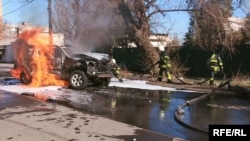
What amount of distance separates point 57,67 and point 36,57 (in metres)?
1.06

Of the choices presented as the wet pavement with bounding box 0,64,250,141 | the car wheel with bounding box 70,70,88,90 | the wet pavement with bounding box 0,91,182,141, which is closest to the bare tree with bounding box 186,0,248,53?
the wet pavement with bounding box 0,64,250,141

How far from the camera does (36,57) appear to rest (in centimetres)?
1620

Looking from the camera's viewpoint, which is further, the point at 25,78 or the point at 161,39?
the point at 161,39

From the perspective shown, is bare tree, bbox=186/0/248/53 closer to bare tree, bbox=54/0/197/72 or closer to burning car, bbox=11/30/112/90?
bare tree, bbox=54/0/197/72

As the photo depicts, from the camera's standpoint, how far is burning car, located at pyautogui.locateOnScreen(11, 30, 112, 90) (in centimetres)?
1551

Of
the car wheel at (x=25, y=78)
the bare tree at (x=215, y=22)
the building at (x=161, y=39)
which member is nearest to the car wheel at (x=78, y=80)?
the car wheel at (x=25, y=78)

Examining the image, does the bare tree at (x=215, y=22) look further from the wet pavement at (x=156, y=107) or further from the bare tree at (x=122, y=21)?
the wet pavement at (x=156, y=107)

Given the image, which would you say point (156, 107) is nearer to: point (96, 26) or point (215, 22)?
point (215, 22)

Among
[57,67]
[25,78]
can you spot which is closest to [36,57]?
[57,67]

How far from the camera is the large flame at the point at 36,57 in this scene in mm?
15914

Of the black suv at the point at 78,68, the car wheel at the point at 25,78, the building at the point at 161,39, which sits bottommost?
the car wheel at the point at 25,78

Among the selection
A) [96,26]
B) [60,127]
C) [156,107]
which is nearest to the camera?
[60,127]

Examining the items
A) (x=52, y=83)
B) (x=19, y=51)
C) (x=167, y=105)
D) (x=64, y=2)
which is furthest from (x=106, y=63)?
(x=64, y=2)

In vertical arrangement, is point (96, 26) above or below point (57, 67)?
above
